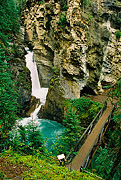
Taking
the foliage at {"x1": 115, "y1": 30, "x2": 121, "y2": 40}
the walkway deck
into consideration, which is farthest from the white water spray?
the foliage at {"x1": 115, "y1": 30, "x2": 121, "y2": 40}

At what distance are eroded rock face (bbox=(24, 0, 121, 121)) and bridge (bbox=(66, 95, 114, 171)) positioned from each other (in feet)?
16.3

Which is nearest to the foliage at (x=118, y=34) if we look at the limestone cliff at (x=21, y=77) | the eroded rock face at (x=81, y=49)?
the eroded rock face at (x=81, y=49)

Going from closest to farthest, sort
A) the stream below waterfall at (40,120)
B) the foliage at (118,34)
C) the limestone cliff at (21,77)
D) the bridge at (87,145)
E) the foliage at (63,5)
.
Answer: the bridge at (87,145), the stream below waterfall at (40,120), the foliage at (63,5), the foliage at (118,34), the limestone cliff at (21,77)

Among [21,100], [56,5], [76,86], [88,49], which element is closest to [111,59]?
[88,49]

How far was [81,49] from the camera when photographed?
40.4 feet

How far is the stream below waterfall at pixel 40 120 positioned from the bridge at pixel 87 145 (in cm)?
410

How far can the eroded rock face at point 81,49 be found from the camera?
12.5 m

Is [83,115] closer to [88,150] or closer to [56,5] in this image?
[88,150]

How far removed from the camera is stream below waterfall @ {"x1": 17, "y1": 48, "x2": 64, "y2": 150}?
11596 millimetres

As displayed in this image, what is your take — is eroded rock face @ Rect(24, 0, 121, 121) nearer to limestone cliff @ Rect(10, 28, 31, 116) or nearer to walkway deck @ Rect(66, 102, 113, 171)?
limestone cliff @ Rect(10, 28, 31, 116)

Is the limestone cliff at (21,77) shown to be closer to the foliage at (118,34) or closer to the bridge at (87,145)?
the bridge at (87,145)

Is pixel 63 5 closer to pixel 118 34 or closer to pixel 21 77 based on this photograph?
pixel 118 34

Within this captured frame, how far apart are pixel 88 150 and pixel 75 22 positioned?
1236 centimetres

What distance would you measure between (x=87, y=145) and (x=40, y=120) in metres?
8.13
